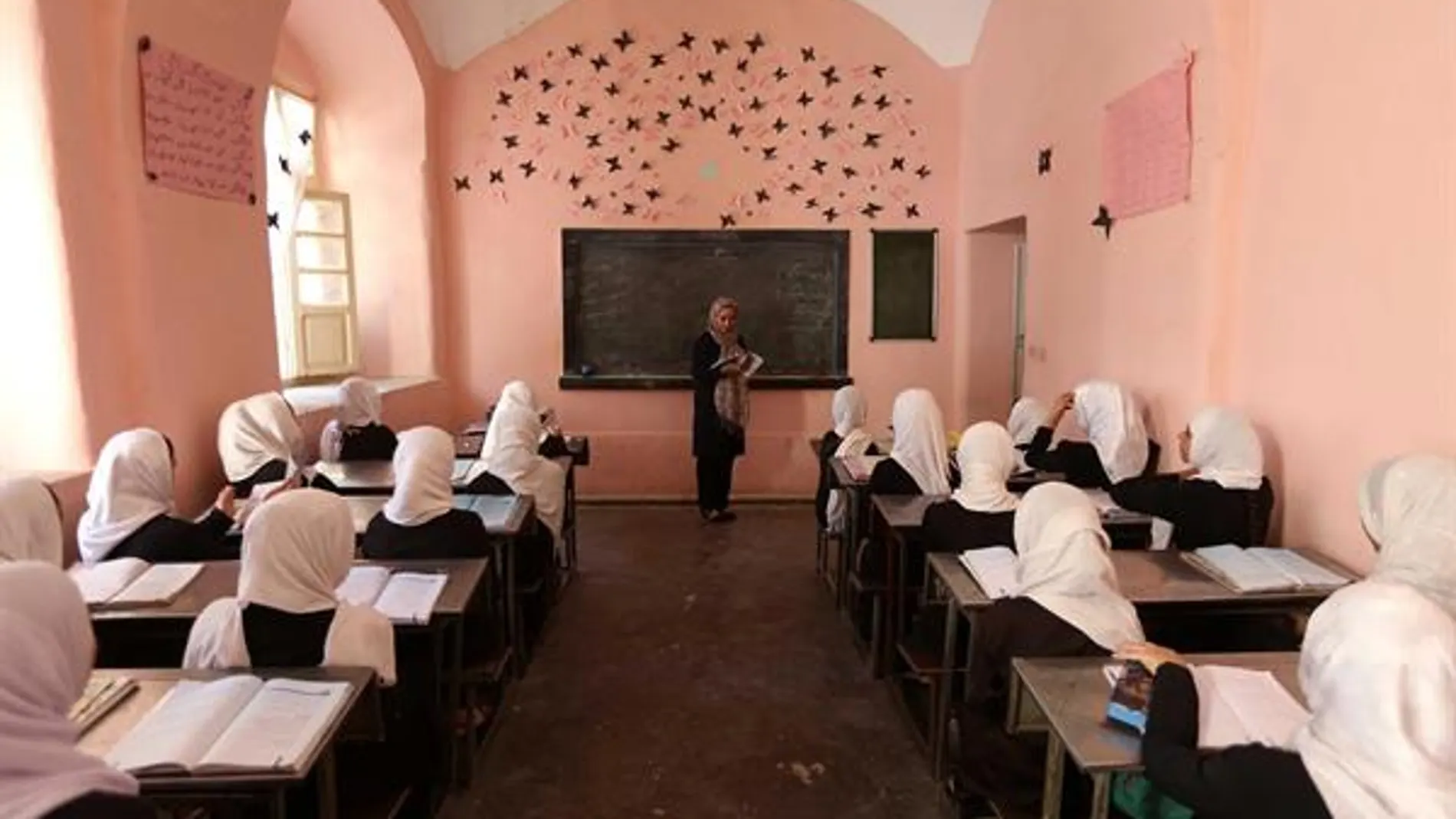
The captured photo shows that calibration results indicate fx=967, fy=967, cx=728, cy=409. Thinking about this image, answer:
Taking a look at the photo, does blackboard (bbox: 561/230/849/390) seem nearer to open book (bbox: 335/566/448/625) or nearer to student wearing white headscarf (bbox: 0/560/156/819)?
open book (bbox: 335/566/448/625)

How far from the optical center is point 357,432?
15.5ft

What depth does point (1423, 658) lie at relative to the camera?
1.45m

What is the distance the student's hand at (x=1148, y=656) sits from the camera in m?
1.94

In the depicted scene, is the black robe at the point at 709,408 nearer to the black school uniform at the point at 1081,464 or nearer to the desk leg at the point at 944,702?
the black school uniform at the point at 1081,464

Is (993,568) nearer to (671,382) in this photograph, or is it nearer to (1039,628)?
(1039,628)

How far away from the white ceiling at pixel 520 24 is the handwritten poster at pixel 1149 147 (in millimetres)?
2354

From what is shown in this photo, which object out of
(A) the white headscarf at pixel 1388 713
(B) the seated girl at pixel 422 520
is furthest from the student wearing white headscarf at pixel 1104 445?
(B) the seated girl at pixel 422 520

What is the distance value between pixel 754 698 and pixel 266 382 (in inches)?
109

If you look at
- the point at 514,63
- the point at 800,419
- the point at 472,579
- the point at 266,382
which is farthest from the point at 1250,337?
the point at 514,63

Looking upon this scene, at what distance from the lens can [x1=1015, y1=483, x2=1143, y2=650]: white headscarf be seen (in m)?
2.27

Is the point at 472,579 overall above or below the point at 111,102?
below

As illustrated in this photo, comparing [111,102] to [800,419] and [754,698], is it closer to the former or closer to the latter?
[754,698]

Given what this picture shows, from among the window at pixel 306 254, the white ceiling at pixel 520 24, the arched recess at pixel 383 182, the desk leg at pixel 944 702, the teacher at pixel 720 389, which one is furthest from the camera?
the white ceiling at pixel 520 24

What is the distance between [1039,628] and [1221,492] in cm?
122
